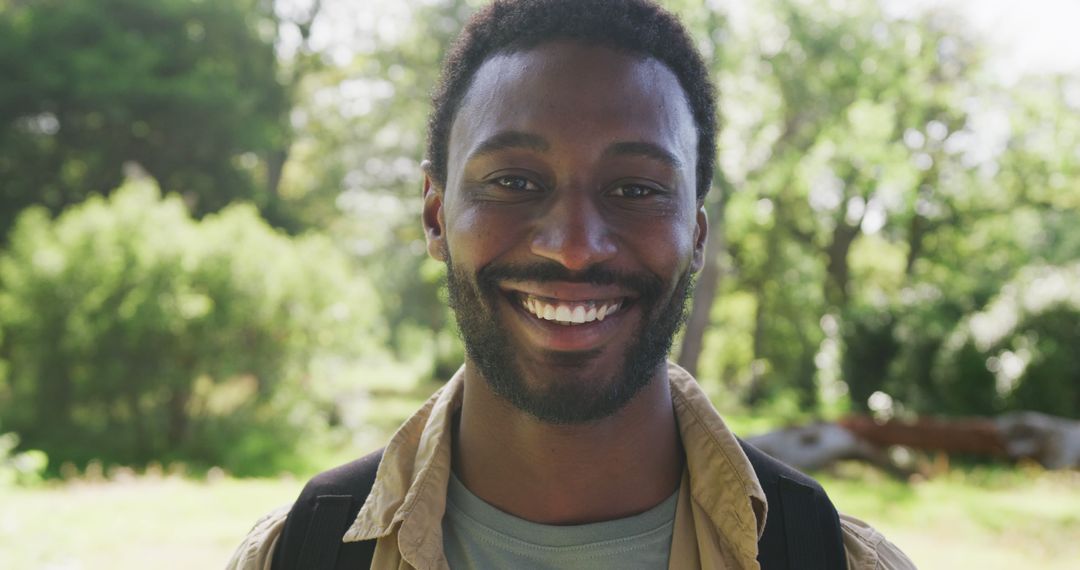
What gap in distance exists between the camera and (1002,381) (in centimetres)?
1305


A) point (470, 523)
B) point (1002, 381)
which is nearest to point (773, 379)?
point (1002, 381)

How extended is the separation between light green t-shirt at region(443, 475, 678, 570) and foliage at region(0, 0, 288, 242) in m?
17.9

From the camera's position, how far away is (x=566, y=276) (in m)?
1.76

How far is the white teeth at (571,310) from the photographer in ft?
5.82

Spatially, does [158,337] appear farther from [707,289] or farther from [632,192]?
[632,192]

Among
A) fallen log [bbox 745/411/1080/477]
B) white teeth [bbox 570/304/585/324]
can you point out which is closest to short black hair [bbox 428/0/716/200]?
white teeth [bbox 570/304/585/324]

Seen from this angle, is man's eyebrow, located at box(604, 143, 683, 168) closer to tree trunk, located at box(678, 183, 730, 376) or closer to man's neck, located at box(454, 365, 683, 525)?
man's neck, located at box(454, 365, 683, 525)

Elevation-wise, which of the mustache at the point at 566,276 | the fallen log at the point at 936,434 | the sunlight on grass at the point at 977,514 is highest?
the mustache at the point at 566,276

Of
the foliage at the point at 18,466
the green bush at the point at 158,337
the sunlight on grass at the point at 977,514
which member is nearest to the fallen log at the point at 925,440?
the sunlight on grass at the point at 977,514

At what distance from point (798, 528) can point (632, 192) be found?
729 mm

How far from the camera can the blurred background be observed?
1051 centimetres

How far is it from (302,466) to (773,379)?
16.3m

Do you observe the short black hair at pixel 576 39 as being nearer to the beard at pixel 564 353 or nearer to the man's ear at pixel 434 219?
the man's ear at pixel 434 219

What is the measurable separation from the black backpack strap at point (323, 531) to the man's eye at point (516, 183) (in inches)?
26.8
